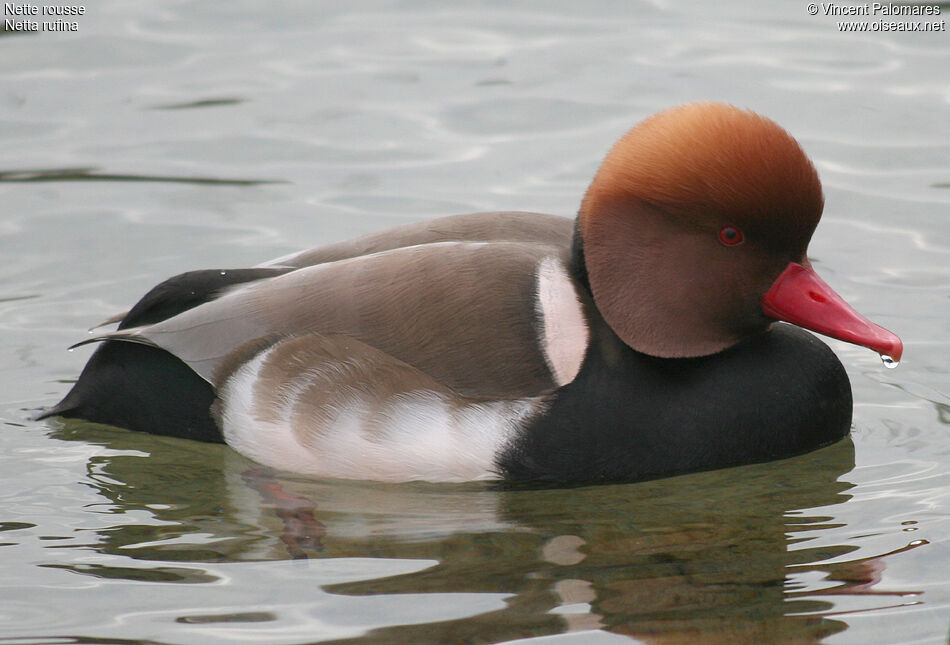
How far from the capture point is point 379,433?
5.03 metres

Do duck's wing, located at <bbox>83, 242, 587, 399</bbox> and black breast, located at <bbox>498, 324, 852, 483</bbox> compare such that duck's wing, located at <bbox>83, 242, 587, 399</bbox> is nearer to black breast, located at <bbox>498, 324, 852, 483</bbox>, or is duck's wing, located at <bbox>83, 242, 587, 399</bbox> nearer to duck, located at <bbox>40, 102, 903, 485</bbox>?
duck, located at <bbox>40, 102, 903, 485</bbox>

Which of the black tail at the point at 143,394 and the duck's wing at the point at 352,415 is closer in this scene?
the duck's wing at the point at 352,415

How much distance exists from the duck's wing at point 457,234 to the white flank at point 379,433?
528 millimetres

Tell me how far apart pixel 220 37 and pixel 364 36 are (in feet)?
2.99

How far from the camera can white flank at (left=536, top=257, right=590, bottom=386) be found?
4914 millimetres

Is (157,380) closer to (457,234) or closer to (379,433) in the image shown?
(379,433)

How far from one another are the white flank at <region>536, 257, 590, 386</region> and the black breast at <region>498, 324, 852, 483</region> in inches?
1.7

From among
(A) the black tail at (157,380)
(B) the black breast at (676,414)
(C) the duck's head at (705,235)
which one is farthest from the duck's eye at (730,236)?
(A) the black tail at (157,380)

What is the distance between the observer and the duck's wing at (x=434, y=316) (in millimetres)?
4914

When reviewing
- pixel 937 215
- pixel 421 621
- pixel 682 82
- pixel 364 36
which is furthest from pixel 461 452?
pixel 364 36

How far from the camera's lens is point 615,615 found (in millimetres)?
4258

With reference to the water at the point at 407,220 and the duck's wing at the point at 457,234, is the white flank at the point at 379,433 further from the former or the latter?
the duck's wing at the point at 457,234

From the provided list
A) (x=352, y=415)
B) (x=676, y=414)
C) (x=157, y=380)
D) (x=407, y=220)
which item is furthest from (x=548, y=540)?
(x=407, y=220)

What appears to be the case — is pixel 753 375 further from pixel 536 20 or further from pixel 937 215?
pixel 536 20
